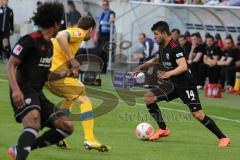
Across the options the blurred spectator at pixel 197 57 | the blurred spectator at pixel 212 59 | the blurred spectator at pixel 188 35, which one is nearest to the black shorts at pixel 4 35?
the blurred spectator at pixel 188 35

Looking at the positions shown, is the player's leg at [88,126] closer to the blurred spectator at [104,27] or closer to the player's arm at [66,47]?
the player's arm at [66,47]

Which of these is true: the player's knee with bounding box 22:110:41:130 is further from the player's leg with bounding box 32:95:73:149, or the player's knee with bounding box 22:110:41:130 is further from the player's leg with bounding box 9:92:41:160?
the player's leg with bounding box 32:95:73:149

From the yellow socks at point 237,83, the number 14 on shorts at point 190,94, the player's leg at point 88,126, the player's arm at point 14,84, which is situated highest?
the player's arm at point 14,84

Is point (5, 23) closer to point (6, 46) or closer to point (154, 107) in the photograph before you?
point (6, 46)

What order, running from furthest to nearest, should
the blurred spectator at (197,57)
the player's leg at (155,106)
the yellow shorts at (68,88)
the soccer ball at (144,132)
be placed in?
the blurred spectator at (197,57) < the player's leg at (155,106) < the soccer ball at (144,132) < the yellow shorts at (68,88)

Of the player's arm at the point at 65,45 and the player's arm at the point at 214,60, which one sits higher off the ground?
the player's arm at the point at 65,45

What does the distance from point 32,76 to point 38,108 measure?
41 cm

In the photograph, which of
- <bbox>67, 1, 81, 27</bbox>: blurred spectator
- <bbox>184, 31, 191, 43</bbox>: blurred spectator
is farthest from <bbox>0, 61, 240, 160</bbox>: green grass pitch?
<bbox>67, 1, 81, 27</bbox>: blurred spectator

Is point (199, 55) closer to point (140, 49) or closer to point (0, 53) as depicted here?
point (140, 49)

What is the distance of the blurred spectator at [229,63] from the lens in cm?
2294

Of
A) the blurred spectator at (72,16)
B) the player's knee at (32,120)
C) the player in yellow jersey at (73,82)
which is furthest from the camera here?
the blurred spectator at (72,16)

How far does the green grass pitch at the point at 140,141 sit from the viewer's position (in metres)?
11.3

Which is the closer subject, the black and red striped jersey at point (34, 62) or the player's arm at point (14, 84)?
the player's arm at point (14, 84)

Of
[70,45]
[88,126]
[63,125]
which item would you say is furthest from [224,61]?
[63,125]
